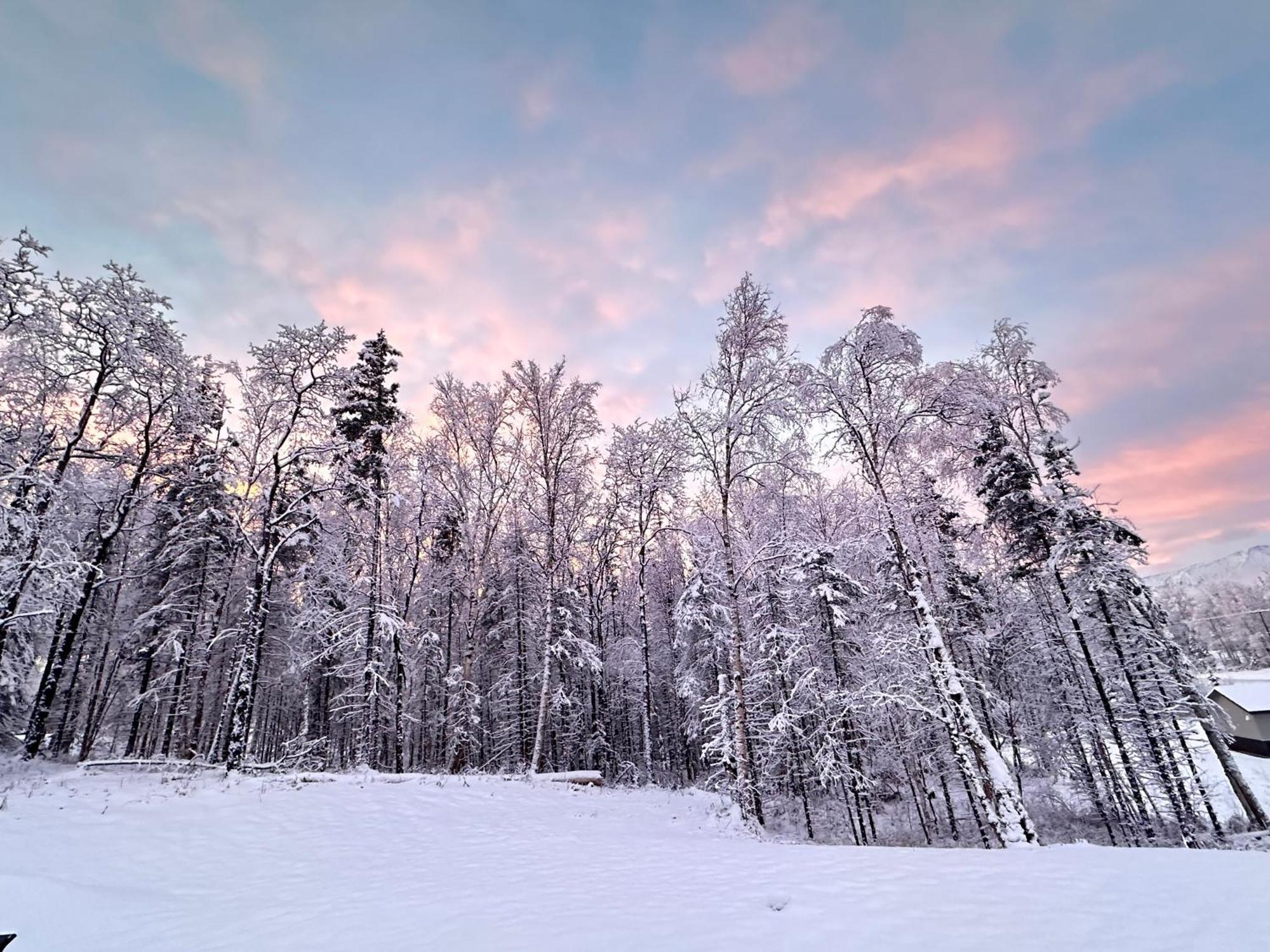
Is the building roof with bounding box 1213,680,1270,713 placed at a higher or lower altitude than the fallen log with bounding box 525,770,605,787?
lower

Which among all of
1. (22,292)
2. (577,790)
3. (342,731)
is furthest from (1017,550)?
(342,731)

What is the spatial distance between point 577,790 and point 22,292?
64.0 feet

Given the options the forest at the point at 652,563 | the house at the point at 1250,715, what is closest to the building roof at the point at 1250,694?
the house at the point at 1250,715

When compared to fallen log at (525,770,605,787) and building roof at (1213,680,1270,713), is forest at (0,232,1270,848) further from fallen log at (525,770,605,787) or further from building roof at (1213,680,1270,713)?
building roof at (1213,680,1270,713)

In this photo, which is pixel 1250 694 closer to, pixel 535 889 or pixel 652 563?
pixel 652 563

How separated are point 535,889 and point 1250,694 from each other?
60.2m

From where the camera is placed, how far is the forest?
509 inches

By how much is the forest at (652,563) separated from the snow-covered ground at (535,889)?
4349 mm

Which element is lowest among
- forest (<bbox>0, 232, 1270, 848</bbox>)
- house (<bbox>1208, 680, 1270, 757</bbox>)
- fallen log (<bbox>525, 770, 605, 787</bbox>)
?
house (<bbox>1208, 680, 1270, 757</bbox>)

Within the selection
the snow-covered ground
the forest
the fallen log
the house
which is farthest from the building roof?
the snow-covered ground

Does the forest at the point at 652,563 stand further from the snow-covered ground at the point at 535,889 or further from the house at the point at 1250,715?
the house at the point at 1250,715

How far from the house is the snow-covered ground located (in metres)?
49.0

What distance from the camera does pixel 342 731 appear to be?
38719mm

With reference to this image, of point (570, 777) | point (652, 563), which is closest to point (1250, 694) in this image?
point (652, 563)
